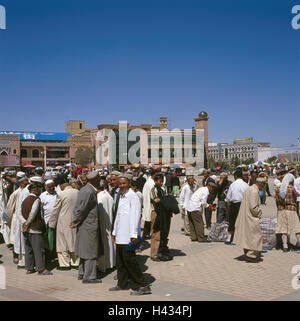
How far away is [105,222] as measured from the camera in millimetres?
6738

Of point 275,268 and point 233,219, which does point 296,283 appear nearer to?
point 275,268

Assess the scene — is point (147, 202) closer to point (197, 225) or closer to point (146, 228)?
point (146, 228)

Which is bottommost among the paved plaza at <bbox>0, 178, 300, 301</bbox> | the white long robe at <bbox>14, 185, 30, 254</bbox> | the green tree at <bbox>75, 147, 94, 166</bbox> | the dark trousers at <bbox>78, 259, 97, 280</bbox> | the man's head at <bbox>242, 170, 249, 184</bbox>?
the paved plaza at <bbox>0, 178, 300, 301</bbox>

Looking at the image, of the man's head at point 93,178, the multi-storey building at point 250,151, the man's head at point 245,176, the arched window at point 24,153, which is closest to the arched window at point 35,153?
the arched window at point 24,153

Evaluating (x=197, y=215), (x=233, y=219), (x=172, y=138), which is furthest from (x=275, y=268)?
(x=172, y=138)

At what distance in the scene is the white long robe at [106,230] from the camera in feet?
22.0

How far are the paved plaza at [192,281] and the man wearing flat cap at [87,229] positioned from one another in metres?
0.28

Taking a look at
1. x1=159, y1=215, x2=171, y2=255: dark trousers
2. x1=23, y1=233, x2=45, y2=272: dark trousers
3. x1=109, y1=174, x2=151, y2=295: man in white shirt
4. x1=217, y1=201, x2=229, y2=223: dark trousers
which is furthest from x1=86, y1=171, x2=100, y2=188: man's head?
x1=217, y1=201, x2=229, y2=223: dark trousers

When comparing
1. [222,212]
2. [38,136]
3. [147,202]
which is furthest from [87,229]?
[38,136]

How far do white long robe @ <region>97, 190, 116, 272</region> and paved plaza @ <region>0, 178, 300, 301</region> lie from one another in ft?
0.73

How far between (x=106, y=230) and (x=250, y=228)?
9.15 ft

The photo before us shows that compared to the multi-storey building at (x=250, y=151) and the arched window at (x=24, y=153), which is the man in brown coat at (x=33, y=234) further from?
the multi-storey building at (x=250, y=151)

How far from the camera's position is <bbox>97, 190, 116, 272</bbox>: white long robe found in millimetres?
6703

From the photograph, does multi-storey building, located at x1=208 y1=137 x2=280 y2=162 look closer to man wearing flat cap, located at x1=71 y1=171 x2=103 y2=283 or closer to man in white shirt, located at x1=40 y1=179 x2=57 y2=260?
man in white shirt, located at x1=40 y1=179 x2=57 y2=260
